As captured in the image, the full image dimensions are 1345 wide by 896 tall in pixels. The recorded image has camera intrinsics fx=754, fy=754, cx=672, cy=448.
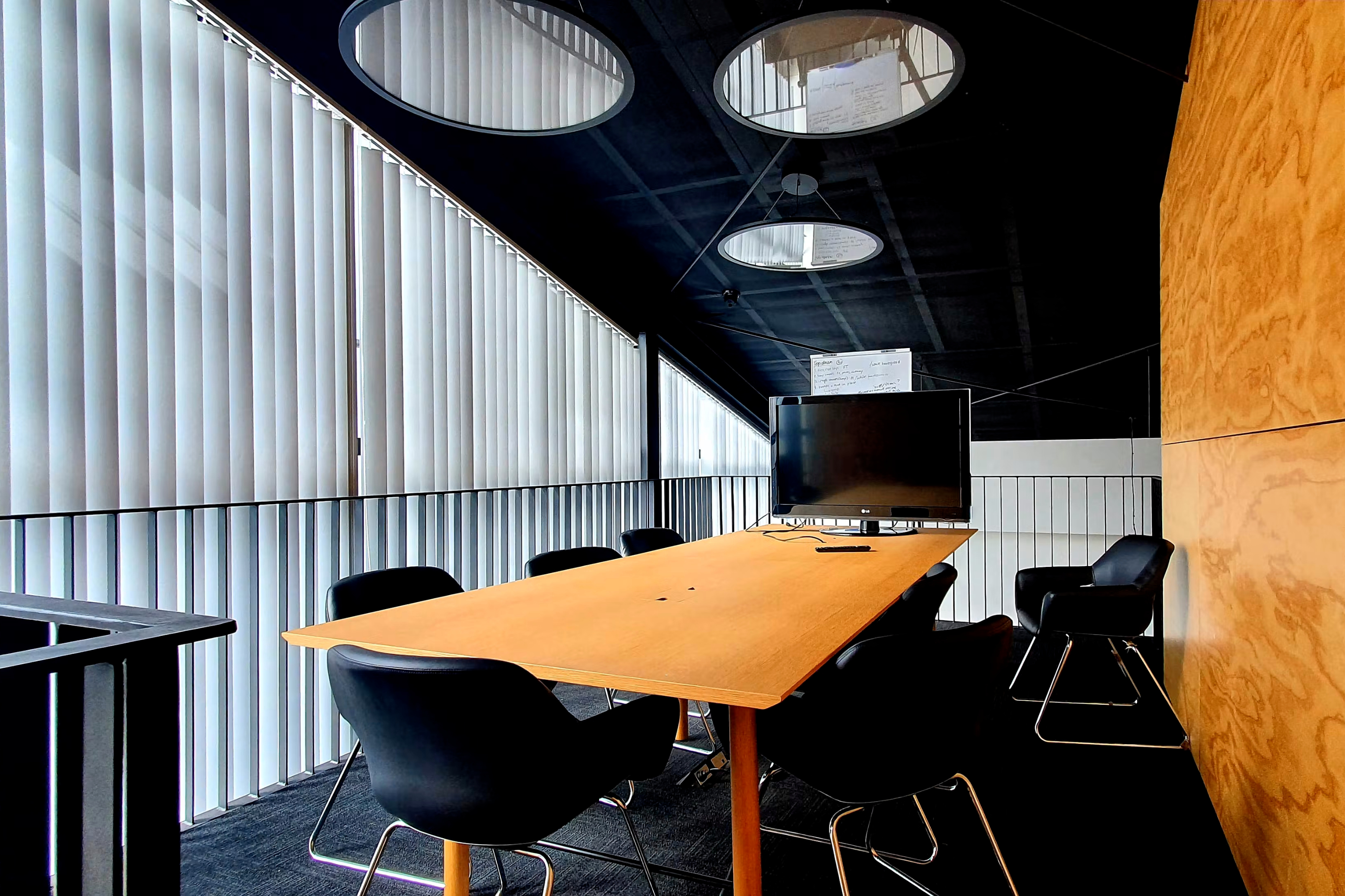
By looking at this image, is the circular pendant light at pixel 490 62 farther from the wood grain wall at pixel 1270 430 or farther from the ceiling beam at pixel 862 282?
the ceiling beam at pixel 862 282

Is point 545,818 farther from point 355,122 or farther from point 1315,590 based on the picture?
point 355,122

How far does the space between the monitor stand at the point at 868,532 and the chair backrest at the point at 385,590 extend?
6.98 feet

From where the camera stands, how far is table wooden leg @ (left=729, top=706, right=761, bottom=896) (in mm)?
1530

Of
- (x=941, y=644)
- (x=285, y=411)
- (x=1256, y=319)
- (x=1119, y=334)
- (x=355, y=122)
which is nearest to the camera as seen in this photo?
(x=941, y=644)

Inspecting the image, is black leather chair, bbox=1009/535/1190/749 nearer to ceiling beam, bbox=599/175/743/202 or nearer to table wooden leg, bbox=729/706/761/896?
table wooden leg, bbox=729/706/761/896

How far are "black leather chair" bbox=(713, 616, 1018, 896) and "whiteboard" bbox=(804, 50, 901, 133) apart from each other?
164 cm

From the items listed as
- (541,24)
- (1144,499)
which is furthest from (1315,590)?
(1144,499)

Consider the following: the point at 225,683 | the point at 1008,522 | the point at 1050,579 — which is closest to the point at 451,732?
the point at 225,683

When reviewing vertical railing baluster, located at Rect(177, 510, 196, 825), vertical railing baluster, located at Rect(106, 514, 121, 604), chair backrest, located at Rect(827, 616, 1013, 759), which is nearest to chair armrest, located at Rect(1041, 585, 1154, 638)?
chair backrest, located at Rect(827, 616, 1013, 759)

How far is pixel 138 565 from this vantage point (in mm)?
2566

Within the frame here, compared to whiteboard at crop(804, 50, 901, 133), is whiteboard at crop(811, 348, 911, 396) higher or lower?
lower

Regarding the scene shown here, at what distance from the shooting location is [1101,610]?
10.1 feet

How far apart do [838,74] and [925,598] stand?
1.73 meters

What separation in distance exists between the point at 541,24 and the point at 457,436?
2.39 metres
